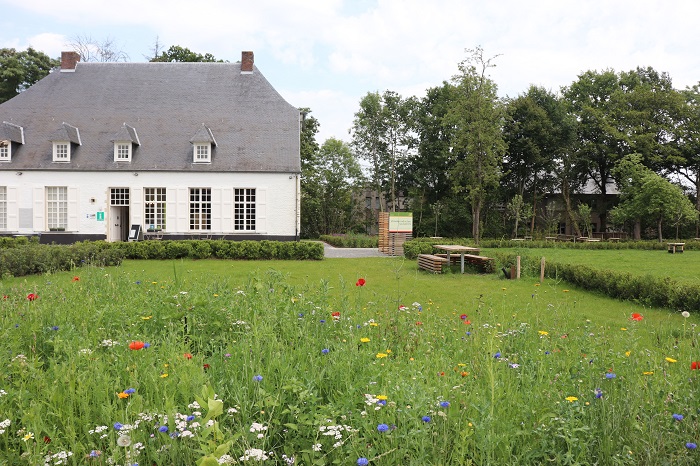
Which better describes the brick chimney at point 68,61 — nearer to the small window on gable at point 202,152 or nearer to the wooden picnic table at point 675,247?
the small window on gable at point 202,152

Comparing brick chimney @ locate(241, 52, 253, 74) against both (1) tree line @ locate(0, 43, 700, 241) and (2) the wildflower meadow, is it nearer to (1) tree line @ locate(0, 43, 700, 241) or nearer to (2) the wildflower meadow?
(1) tree line @ locate(0, 43, 700, 241)

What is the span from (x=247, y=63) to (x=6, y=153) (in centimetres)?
1270

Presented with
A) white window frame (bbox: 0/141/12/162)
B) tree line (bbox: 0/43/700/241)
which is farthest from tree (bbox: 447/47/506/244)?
white window frame (bbox: 0/141/12/162)

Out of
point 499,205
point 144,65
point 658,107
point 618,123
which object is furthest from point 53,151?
point 658,107

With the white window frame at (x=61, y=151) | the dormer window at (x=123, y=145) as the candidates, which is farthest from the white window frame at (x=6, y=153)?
the dormer window at (x=123, y=145)

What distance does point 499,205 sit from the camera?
39188 millimetres

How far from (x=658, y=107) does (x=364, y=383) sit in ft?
133

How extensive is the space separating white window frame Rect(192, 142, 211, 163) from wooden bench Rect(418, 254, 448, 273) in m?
13.5

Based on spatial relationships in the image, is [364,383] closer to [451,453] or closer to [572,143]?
[451,453]

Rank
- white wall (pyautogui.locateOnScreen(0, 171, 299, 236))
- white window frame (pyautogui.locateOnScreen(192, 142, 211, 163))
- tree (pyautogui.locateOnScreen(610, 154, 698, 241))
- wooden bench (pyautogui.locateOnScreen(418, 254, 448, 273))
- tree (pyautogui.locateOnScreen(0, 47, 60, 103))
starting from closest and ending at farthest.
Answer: wooden bench (pyautogui.locateOnScreen(418, 254, 448, 273)) < white wall (pyautogui.locateOnScreen(0, 171, 299, 236)) < white window frame (pyautogui.locateOnScreen(192, 142, 211, 163)) < tree (pyautogui.locateOnScreen(610, 154, 698, 241)) < tree (pyautogui.locateOnScreen(0, 47, 60, 103))

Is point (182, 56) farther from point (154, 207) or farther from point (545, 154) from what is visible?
point (545, 154)

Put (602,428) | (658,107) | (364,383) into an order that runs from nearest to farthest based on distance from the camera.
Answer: (602,428) → (364,383) → (658,107)

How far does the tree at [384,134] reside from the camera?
40406mm

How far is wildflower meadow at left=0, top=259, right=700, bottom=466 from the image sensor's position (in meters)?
2.43
